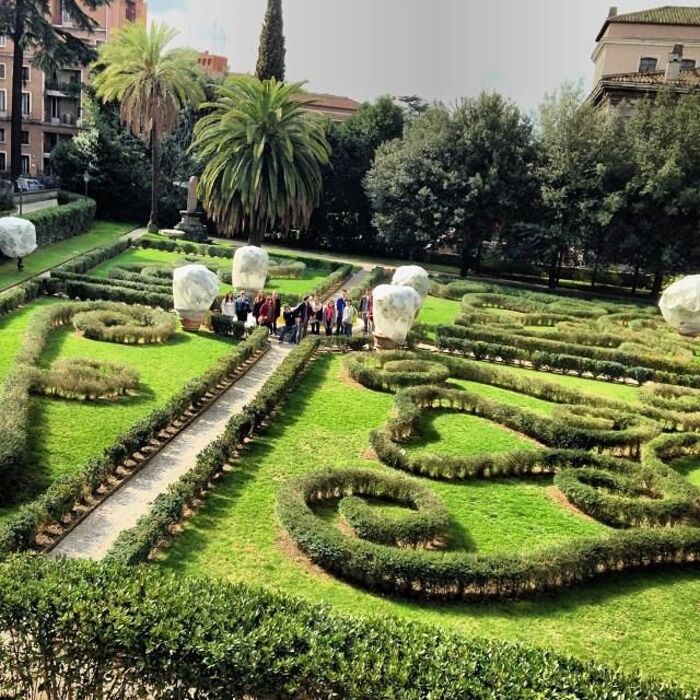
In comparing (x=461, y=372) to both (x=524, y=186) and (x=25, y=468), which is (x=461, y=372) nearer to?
(x=25, y=468)

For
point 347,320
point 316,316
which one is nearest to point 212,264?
point 316,316

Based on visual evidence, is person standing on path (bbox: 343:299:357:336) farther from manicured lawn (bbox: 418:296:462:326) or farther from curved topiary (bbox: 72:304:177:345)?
curved topiary (bbox: 72:304:177:345)

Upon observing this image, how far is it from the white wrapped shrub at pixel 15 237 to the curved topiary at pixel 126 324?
7.66 m

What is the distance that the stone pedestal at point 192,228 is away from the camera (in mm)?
41531

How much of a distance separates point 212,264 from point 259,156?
6870mm

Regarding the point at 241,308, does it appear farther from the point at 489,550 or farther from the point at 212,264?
the point at 489,550

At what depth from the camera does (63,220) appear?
1423 inches

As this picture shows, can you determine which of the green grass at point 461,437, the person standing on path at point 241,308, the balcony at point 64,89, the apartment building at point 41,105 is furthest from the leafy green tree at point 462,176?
the balcony at point 64,89

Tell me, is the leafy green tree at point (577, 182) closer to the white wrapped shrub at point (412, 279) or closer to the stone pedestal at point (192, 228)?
the white wrapped shrub at point (412, 279)

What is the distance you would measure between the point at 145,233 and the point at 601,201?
2423 centimetres

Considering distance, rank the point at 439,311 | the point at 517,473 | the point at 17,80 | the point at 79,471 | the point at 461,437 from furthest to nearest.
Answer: the point at 17,80, the point at 439,311, the point at 461,437, the point at 517,473, the point at 79,471

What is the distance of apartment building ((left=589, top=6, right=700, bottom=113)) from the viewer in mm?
45688

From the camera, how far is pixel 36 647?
7004 millimetres

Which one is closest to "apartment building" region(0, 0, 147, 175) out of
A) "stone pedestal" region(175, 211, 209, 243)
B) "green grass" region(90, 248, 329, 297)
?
"stone pedestal" region(175, 211, 209, 243)
